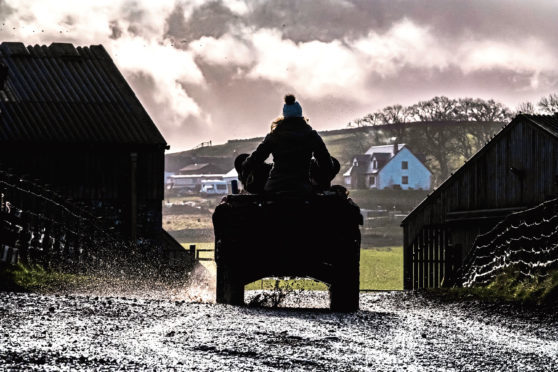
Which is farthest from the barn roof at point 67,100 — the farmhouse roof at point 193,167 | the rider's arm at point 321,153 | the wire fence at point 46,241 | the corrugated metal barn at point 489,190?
the farmhouse roof at point 193,167

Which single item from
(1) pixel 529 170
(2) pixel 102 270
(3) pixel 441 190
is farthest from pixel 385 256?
(2) pixel 102 270

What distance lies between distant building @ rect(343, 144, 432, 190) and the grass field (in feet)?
122

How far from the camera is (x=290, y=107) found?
35.2 feet

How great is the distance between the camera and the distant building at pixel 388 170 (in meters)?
98.9

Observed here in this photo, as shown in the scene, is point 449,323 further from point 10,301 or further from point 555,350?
point 10,301

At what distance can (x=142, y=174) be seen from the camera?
2964 centimetres

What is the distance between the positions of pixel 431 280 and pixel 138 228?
10.3 meters

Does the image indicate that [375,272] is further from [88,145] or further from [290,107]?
[290,107]

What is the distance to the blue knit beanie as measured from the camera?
35.2ft

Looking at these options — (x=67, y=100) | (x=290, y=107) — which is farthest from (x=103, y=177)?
(x=290, y=107)

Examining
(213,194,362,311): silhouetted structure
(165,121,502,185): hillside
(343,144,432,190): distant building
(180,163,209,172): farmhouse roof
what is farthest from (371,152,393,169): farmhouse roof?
(213,194,362,311): silhouetted structure

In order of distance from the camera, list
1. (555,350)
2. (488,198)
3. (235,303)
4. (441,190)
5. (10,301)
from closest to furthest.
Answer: (555,350) → (10,301) → (235,303) → (488,198) → (441,190)

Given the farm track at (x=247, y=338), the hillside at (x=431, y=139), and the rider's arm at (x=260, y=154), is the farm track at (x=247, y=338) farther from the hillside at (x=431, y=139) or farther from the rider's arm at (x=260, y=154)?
the hillside at (x=431, y=139)

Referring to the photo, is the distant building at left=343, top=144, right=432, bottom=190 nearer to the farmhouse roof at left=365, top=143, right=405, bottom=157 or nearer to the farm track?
the farmhouse roof at left=365, top=143, right=405, bottom=157
